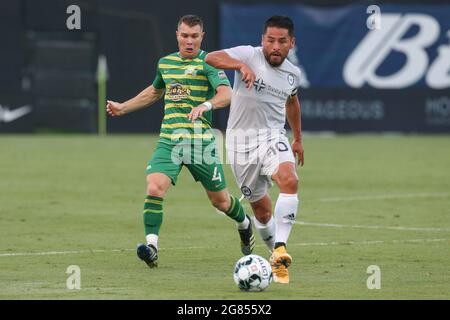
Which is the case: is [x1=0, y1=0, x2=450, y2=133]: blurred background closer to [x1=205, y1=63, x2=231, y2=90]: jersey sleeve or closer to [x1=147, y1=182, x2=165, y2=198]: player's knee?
[x1=205, y1=63, x2=231, y2=90]: jersey sleeve

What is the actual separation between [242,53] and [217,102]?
505 millimetres

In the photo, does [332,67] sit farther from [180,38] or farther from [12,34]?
[180,38]

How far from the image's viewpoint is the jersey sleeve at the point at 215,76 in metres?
12.0

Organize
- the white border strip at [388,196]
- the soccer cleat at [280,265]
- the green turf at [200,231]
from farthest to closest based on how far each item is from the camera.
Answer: the white border strip at [388,196], the soccer cleat at [280,265], the green turf at [200,231]

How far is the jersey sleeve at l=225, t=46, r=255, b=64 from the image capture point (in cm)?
1154

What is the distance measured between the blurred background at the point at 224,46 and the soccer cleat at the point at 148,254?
20665 mm

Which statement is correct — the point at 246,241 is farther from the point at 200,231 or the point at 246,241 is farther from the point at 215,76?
the point at 200,231

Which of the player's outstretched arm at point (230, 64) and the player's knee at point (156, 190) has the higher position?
the player's outstretched arm at point (230, 64)

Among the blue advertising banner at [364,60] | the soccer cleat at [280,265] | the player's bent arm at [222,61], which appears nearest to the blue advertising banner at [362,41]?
the blue advertising banner at [364,60]

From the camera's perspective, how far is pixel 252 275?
10055 mm

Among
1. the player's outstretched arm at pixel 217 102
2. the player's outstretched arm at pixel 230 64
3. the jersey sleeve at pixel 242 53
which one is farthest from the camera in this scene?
the jersey sleeve at pixel 242 53

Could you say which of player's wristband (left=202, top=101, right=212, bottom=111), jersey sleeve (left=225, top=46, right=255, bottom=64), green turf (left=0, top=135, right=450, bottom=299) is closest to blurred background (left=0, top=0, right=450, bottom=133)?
green turf (left=0, top=135, right=450, bottom=299)

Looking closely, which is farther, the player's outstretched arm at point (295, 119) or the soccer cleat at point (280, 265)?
the player's outstretched arm at point (295, 119)

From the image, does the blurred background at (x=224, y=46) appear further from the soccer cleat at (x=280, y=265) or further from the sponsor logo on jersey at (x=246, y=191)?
the soccer cleat at (x=280, y=265)
